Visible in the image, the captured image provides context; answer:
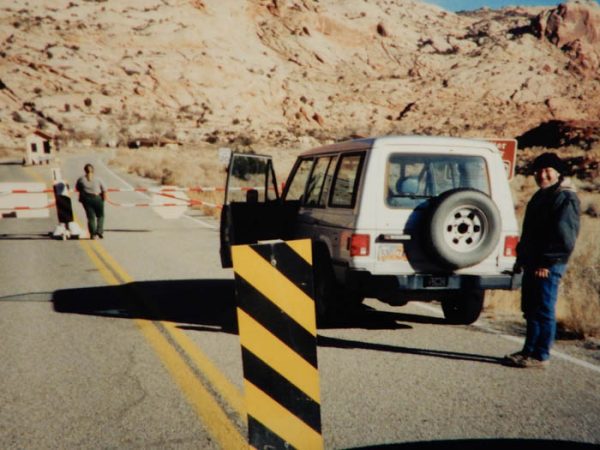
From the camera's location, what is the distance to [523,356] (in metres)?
→ 5.30

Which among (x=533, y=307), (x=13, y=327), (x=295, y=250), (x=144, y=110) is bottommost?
(x=13, y=327)

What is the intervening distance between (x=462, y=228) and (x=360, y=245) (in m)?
1.05

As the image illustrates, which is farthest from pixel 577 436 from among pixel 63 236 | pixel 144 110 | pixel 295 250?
pixel 144 110

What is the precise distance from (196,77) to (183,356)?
8611cm

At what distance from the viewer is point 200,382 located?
484 cm

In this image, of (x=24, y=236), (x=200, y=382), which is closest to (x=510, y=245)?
(x=200, y=382)

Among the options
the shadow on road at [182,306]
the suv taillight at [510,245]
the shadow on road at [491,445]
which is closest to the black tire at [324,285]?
the shadow on road at [182,306]

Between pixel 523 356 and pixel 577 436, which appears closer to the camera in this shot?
pixel 577 436

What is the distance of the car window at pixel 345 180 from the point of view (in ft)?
20.4

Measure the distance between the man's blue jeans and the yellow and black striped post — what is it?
286 centimetres

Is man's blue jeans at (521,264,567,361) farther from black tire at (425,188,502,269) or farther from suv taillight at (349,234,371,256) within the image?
suv taillight at (349,234,371,256)

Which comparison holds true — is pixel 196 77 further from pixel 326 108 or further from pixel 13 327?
pixel 13 327

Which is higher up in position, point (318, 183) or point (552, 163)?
point (552, 163)

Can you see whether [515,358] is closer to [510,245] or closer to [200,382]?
[510,245]
